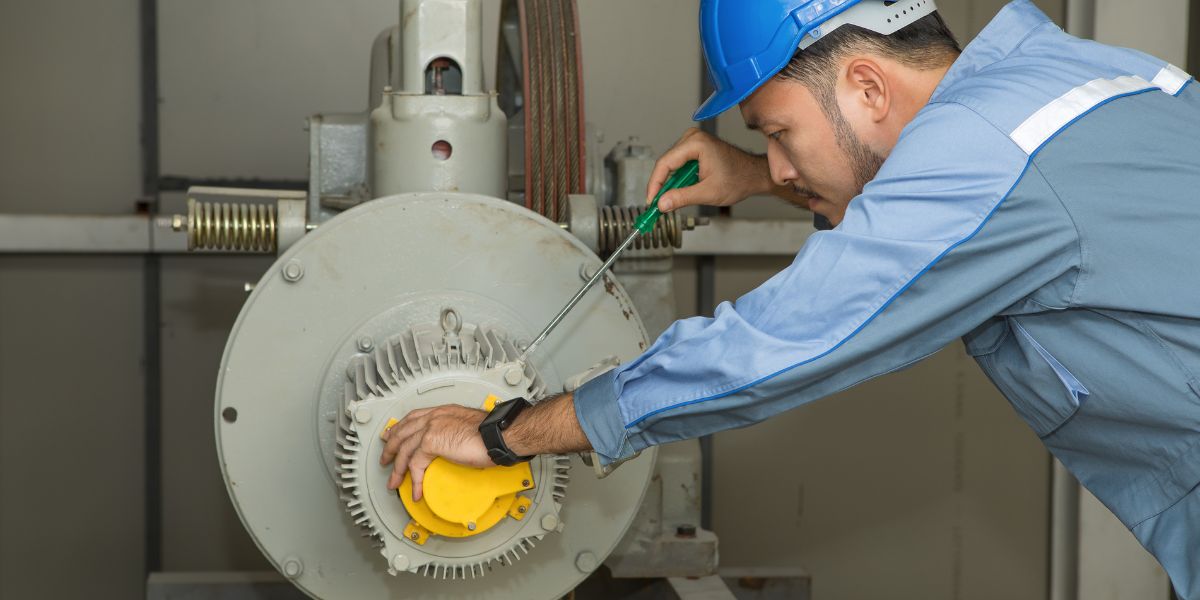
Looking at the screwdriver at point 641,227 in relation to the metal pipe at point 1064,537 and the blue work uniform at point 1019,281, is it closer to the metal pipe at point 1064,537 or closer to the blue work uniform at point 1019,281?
the blue work uniform at point 1019,281

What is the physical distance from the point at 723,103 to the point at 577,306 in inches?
11.6

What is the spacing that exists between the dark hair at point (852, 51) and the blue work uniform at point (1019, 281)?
2.0 inches

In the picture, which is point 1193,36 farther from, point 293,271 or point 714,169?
point 293,271

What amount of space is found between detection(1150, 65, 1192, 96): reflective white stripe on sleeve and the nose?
12.9 inches

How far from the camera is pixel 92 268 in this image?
99.3 inches

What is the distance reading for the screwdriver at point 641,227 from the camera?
1.10 metres

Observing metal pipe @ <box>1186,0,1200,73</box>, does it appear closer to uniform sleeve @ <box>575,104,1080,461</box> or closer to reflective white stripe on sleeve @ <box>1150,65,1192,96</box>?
reflective white stripe on sleeve @ <box>1150,65,1192,96</box>

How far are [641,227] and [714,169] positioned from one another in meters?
0.15

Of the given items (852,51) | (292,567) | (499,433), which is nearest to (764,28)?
(852,51)

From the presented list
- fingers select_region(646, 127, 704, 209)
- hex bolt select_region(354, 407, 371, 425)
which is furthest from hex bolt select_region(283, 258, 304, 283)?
fingers select_region(646, 127, 704, 209)

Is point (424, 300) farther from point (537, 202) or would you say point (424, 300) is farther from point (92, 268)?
point (92, 268)

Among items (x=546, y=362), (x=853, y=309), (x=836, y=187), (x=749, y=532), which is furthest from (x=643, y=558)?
(x=749, y=532)

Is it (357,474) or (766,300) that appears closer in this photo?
(766,300)

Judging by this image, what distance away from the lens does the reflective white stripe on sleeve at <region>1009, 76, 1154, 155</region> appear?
0.80m
